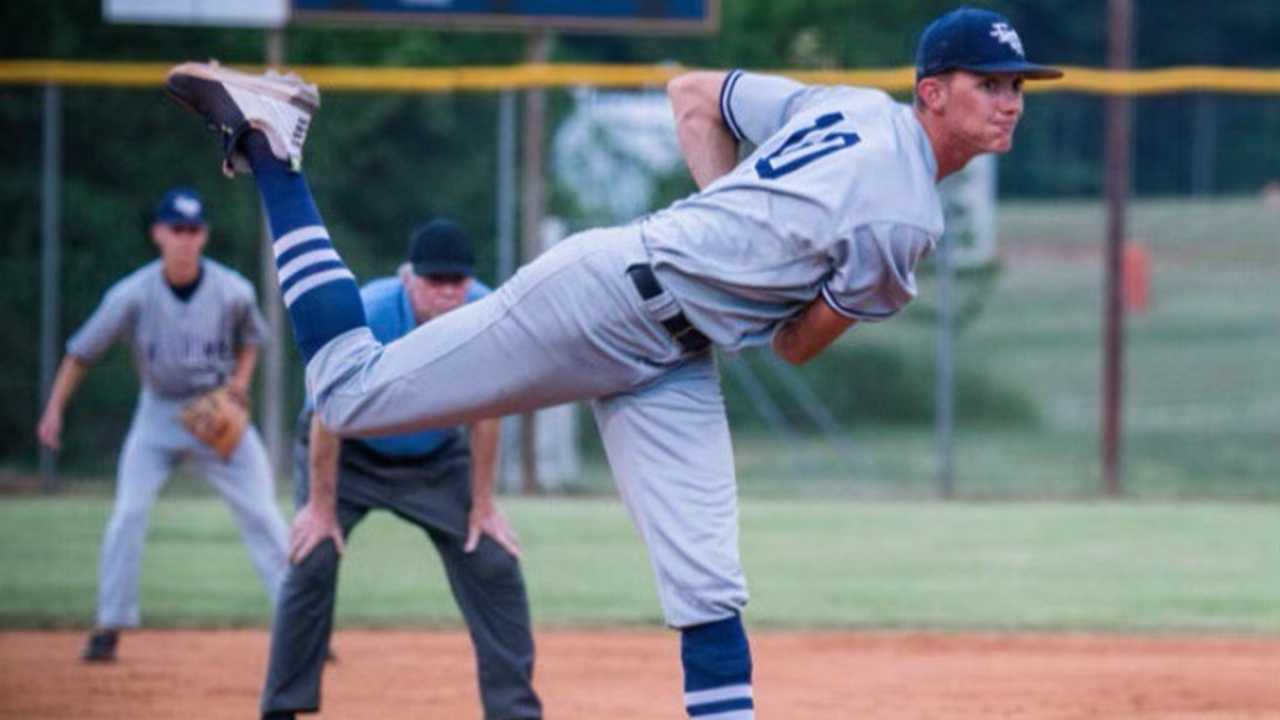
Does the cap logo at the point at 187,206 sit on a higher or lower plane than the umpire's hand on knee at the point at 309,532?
higher

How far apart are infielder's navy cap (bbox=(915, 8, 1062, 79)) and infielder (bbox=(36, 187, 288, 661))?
16.9ft

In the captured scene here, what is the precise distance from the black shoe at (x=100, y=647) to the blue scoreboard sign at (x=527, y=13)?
701 cm

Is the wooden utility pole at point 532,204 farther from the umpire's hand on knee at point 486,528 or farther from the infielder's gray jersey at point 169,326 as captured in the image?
the umpire's hand on knee at point 486,528

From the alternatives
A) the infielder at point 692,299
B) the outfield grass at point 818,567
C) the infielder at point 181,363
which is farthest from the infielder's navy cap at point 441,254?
the outfield grass at point 818,567

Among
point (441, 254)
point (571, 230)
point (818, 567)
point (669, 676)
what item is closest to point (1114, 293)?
point (571, 230)

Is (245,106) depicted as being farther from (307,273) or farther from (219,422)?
(219,422)

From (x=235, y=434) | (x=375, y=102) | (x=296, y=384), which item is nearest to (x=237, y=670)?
(x=235, y=434)

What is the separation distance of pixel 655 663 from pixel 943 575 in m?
3.17

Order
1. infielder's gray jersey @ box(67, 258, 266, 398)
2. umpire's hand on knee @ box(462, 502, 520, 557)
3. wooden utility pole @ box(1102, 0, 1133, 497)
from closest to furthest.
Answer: umpire's hand on knee @ box(462, 502, 520, 557) → infielder's gray jersey @ box(67, 258, 266, 398) → wooden utility pole @ box(1102, 0, 1133, 497)

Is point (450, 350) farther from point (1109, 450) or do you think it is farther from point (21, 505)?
point (1109, 450)

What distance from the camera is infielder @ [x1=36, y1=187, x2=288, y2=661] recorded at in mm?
9688

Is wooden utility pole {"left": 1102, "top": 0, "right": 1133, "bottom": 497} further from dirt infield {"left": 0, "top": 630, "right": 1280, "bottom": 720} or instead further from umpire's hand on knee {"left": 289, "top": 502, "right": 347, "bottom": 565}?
umpire's hand on knee {"left": 289, "top": 502, "right": 347, "bottom": 565}

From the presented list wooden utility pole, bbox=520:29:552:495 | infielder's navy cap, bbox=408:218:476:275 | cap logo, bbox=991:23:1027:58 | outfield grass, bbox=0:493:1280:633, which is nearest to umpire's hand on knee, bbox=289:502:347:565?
infielder's navy cap, bbox=408:218:476:275

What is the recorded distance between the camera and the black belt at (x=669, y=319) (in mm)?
5172
